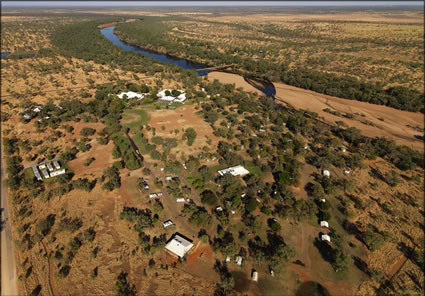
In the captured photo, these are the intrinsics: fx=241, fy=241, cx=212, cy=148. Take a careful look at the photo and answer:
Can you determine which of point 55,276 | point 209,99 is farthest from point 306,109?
point 55,276

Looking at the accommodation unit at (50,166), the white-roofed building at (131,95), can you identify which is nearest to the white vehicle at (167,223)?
the accommodation unit at (50,166)

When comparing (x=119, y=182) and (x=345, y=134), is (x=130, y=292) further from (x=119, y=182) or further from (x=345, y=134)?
(x=345, y=134)

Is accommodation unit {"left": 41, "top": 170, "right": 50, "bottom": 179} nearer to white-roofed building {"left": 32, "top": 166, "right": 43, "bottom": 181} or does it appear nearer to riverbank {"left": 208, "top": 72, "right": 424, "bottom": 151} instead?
white-roofed building {"left": 32, "top": 166, "right": 43, "bottom": 181}

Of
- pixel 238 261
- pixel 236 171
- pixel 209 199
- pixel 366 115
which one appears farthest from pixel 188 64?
pixel 238 261

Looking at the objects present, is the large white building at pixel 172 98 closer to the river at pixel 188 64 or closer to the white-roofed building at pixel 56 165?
the river at pixel 188 64

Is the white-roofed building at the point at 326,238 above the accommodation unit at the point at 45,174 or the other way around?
the other way around
